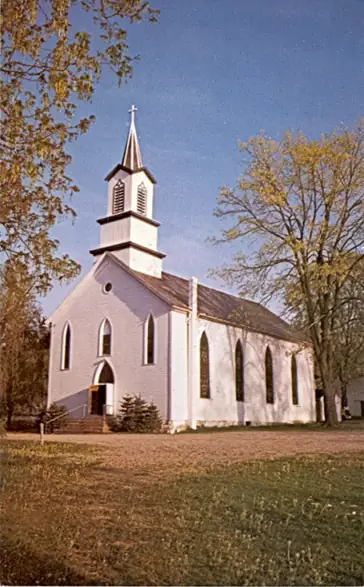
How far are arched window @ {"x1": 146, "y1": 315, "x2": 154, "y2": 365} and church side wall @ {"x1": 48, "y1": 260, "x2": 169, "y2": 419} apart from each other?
0.77 ft

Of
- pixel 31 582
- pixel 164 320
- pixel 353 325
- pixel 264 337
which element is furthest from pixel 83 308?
pixel 31 582

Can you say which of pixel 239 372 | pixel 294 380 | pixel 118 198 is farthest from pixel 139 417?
pixel 294 380

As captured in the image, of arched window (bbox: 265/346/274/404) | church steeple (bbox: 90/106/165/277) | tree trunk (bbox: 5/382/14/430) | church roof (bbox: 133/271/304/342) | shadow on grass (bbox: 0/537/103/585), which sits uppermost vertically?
church steeple (bbox: 90/106/165/277)

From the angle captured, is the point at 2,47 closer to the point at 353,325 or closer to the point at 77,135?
the point at 77,135

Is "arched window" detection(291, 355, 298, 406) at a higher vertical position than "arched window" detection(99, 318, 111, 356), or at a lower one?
lower

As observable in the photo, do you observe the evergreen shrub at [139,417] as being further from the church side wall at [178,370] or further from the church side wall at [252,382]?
the church side wall at [252,382]

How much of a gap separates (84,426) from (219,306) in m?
8.86

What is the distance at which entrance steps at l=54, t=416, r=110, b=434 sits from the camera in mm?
20922

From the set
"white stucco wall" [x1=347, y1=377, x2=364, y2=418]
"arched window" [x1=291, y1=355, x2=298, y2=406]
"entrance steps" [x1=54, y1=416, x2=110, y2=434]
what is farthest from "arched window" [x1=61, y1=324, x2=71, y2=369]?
"white stucco wall" [x1=347, y1=377, x2=364, y2=418]

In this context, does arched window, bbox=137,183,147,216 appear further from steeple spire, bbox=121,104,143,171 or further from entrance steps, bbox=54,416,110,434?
entrance steps, bbox=54,416,110,434

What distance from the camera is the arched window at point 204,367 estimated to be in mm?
22859

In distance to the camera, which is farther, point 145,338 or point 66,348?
point 66,348

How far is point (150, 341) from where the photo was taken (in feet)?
72.3

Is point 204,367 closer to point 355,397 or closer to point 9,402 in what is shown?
point 9,402
